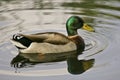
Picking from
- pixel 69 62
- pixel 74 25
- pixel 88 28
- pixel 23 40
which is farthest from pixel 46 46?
pixel 88 28

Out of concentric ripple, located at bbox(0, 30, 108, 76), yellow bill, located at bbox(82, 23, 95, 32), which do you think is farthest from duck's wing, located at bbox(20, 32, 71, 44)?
yellow bill, located at bbox(82, 23, 95, 32)

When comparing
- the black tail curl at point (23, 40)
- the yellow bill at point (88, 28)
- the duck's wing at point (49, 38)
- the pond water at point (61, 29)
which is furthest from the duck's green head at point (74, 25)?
the black tail curl at point (23, 40)

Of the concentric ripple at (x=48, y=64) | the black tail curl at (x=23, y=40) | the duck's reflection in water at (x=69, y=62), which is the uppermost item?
the black tail curl at (x=23, y=40)

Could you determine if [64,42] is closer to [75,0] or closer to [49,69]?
[49,69]

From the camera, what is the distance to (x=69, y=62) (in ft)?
28.7

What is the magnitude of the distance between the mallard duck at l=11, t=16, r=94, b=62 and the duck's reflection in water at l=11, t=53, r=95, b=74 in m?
0.06

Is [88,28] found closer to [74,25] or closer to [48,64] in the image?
[74,25]

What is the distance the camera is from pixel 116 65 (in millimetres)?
8289

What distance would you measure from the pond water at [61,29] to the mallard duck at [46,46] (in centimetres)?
20

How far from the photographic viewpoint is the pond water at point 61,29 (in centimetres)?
807

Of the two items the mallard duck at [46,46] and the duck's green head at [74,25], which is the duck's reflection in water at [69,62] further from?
the duck's green head at [74,25]

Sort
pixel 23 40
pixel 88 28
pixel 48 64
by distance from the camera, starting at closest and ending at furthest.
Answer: pixel 48 64
pixel 23 40
pixel 88 28

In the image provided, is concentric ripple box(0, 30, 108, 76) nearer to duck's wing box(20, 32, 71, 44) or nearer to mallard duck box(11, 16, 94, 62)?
mallard duck box(11, 16, 94, 62)

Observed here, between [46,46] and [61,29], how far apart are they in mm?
1134
